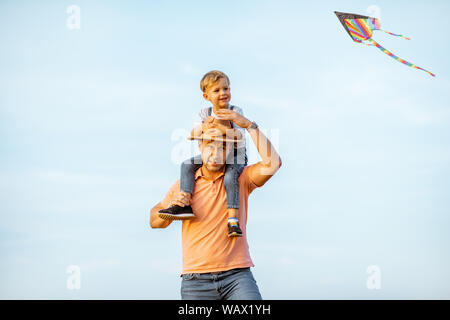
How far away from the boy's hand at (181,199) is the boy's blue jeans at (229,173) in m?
0.08

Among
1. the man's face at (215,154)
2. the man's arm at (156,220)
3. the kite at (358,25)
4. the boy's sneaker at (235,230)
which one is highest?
the kite at (358,25)

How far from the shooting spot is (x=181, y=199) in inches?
179

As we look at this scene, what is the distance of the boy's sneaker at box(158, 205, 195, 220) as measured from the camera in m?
4.51

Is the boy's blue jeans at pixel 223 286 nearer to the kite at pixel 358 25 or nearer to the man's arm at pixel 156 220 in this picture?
the man's arm at pixel 156 220

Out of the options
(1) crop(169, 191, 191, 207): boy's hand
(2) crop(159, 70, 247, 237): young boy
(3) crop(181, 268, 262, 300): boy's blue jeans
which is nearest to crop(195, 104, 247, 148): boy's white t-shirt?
(2) crop(159, 70, 247, 237): young boy

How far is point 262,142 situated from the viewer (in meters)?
4.45

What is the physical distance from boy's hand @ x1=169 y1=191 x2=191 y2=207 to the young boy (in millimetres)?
21

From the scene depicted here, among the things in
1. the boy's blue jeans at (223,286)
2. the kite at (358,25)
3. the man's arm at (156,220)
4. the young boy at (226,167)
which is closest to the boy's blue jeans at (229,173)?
the young boy at (226,167)

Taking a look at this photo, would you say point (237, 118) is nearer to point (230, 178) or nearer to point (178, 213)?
point (230, 178)

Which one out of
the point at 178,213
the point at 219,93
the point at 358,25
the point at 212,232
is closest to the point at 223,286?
the point at 212,232

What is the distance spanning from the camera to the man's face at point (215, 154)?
183 inches

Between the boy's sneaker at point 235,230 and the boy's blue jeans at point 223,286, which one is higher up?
the boy's sneaker at point 235,230

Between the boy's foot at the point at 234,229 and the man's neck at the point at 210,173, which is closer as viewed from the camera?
the boy's foot at the point at 234,229
